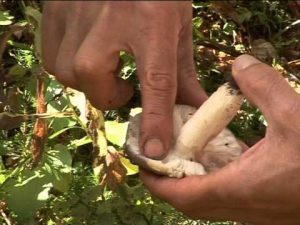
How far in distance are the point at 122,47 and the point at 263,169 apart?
1.07 ft

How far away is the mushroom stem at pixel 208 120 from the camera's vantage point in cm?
137

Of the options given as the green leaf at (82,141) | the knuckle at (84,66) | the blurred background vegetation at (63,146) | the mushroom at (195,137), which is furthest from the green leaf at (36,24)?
the knuckle at (84,66)

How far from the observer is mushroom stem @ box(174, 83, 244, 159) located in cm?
137

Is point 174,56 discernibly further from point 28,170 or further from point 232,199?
point 28,170

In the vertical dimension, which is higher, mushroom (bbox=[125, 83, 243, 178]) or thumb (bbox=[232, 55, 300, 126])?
thumb (bbox=[232, 55, 300, 126])

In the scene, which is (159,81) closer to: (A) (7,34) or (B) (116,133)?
(B) (116,133)

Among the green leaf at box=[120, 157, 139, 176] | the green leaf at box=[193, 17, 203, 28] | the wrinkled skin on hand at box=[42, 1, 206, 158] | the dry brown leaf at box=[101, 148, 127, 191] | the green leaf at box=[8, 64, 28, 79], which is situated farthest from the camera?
the green leaf at box=[193, 17, 203, 28]

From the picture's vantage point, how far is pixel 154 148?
1295mm

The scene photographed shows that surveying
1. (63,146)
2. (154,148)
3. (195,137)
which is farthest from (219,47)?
(154,148)

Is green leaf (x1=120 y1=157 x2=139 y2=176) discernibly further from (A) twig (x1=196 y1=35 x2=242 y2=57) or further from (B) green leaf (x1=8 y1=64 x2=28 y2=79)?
(A) twig (x1=196 y1=35 x2=242 y2=57)

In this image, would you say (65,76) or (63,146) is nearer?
(65,76)

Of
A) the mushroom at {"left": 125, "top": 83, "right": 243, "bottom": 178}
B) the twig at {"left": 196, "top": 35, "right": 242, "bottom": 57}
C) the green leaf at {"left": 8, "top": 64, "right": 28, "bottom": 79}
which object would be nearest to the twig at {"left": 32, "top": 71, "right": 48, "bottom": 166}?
the green leaf at {"left": 8, "top": 64, "right": 28, "bottom": 79}

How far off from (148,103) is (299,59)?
146 centimetres

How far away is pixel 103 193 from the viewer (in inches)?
71.7
